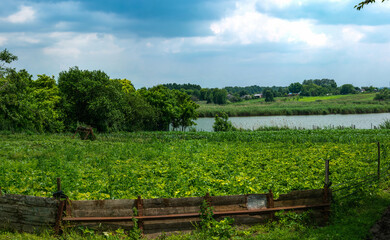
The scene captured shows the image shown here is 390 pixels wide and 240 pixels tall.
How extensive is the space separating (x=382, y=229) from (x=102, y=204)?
8.09 m

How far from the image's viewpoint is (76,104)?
4866 cm

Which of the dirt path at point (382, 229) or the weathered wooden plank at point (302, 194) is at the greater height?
the weathered wooden plank at point (302, 194)

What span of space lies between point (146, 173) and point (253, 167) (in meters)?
5.90

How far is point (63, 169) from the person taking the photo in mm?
16594

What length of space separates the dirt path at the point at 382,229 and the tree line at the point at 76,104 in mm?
37176

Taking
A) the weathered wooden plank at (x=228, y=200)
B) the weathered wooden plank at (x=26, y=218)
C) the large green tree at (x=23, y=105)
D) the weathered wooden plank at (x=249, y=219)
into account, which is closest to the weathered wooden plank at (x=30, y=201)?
the weathered wooden plank at (x=26, y=218)

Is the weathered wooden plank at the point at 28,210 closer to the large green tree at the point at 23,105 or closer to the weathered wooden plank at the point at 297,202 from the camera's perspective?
the weathered wooden plank at the point at 297,202

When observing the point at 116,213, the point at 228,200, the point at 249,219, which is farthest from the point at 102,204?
the point at 249,219

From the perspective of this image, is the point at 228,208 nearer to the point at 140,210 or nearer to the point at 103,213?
the point at 140,210

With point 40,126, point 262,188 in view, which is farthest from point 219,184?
point 40,126

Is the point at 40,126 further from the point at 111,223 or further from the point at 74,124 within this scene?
the point at 111,223

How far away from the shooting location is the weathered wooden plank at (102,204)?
927cm

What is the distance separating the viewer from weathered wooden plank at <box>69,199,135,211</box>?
9.27 metres

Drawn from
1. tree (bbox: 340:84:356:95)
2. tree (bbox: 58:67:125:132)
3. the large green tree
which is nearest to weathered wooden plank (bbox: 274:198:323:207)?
the large green tree
